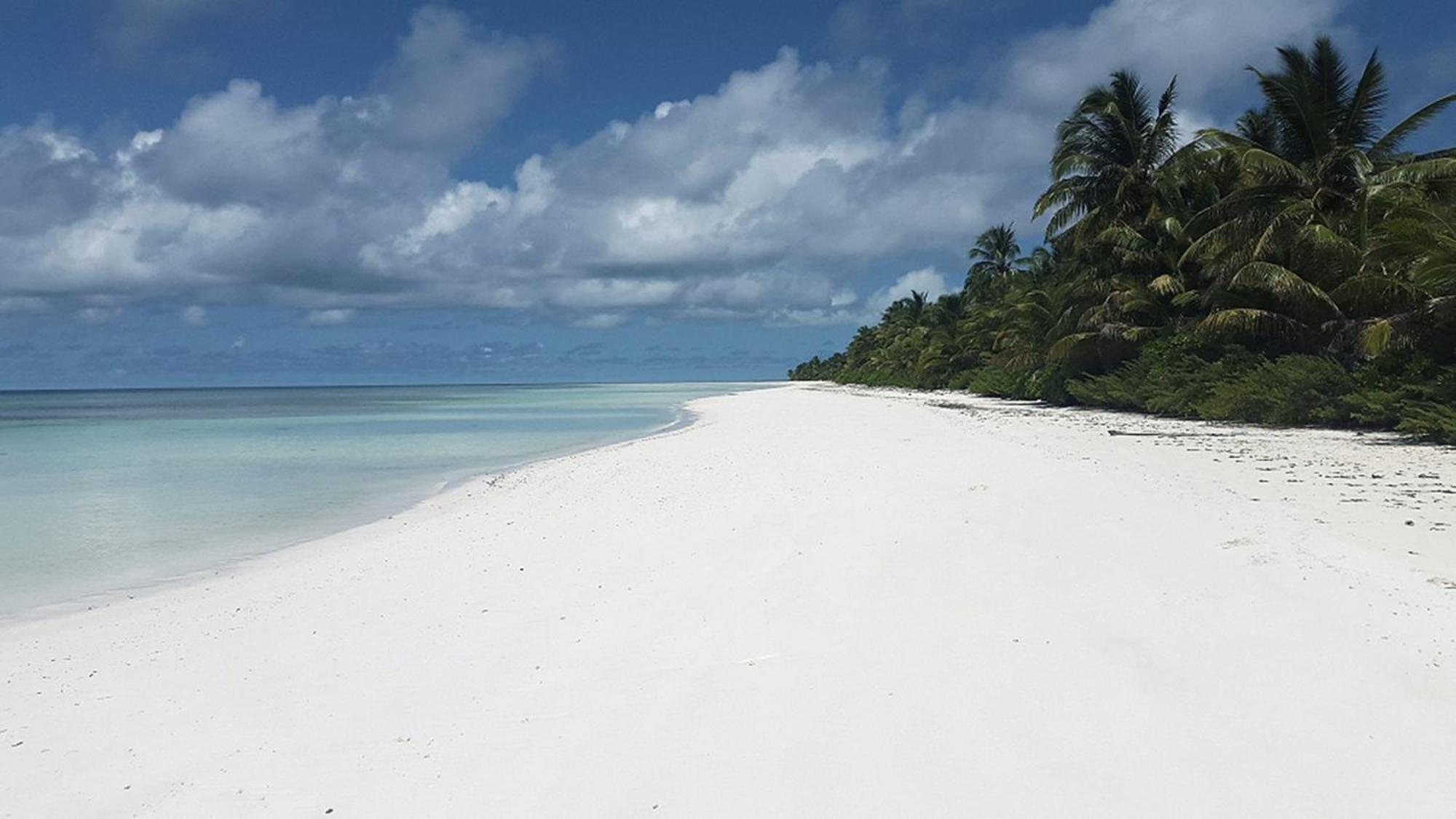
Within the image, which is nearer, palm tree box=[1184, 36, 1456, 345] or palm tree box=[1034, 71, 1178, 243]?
palm tree box=[1184, 36, 1456, 345]

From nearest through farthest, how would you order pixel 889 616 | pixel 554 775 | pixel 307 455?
1. pixel 554 775
2. pixel 889 616
3. pixel 307 455

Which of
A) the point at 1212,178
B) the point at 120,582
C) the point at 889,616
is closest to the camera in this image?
the point at 889,616

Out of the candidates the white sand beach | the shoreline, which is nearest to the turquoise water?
the shoreline

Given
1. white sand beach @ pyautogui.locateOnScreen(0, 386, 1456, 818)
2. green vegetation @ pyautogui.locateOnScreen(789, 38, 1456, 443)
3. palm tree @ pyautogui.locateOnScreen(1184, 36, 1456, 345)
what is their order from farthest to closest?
palm tree @ pyautogui.locateOnScreen(1184, 36, 1456, 345) → green vegetation @ pyautogui.locateOnScreen(789, 38, 1456, 443) → white sand beach @ pyautogui.locateOnScreen(0, 386, 1456, 818)

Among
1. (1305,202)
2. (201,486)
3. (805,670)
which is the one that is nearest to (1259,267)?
(1305,202)

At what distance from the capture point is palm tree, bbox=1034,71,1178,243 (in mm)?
28234

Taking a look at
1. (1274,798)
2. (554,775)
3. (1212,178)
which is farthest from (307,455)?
(1212,178)

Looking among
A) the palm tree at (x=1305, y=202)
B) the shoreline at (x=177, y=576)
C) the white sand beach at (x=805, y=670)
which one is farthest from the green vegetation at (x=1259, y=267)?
the shoreline at (x=177, y=576)

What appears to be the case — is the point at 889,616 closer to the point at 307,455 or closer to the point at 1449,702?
the point at 1449,702

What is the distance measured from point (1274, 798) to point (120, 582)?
9566mm

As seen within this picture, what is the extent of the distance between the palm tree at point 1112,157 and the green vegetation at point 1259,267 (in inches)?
2.2

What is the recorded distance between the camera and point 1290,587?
5.14 metres

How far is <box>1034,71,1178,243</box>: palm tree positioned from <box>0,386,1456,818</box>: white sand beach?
22094mm

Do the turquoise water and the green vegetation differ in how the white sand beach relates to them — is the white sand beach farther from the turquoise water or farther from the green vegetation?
the green vegetation
